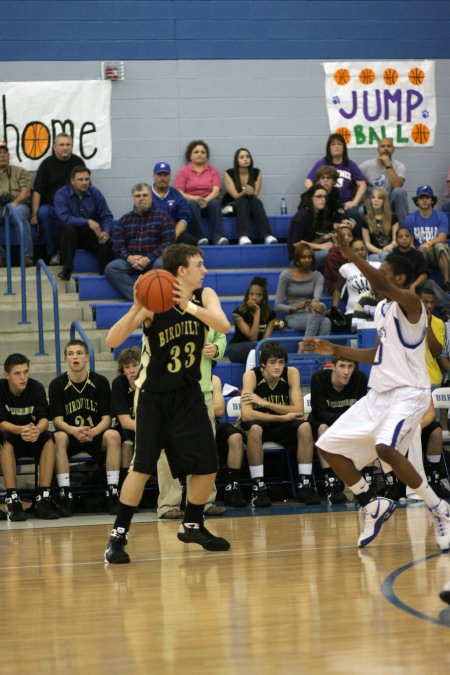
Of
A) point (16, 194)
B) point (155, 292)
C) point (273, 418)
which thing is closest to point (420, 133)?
point (16, 194)

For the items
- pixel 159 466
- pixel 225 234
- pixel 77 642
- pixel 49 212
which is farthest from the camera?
pixel 225 234

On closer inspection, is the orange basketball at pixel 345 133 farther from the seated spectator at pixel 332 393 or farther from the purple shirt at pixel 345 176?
the seated spectator at pixel 332 393

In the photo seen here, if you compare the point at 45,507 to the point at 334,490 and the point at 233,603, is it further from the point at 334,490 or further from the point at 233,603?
the point at 233,603

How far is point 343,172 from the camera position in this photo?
13.6 m

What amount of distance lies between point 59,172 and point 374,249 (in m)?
3.77

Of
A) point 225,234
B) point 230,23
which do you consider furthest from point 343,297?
point 230,23

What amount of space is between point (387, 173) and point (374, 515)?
25.4ft

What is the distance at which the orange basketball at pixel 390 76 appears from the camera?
14.4m

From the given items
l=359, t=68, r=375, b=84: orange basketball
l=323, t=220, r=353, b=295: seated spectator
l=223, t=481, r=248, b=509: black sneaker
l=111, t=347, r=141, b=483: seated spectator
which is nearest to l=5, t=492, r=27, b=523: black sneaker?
l=111, t=347, r=141, b=483: seated spectator

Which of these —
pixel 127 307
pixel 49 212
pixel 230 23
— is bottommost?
pixel 127 307

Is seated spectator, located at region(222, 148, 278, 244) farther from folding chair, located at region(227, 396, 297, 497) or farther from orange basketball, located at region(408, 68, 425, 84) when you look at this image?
folding chair, located at region(227, 396, 297, 497)

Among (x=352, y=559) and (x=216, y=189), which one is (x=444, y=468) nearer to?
(x=352, y=559)

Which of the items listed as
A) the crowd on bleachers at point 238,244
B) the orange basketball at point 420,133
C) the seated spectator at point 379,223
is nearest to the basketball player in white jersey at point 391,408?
the crowd on bleachers at point 238,244

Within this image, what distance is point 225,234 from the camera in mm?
13539
